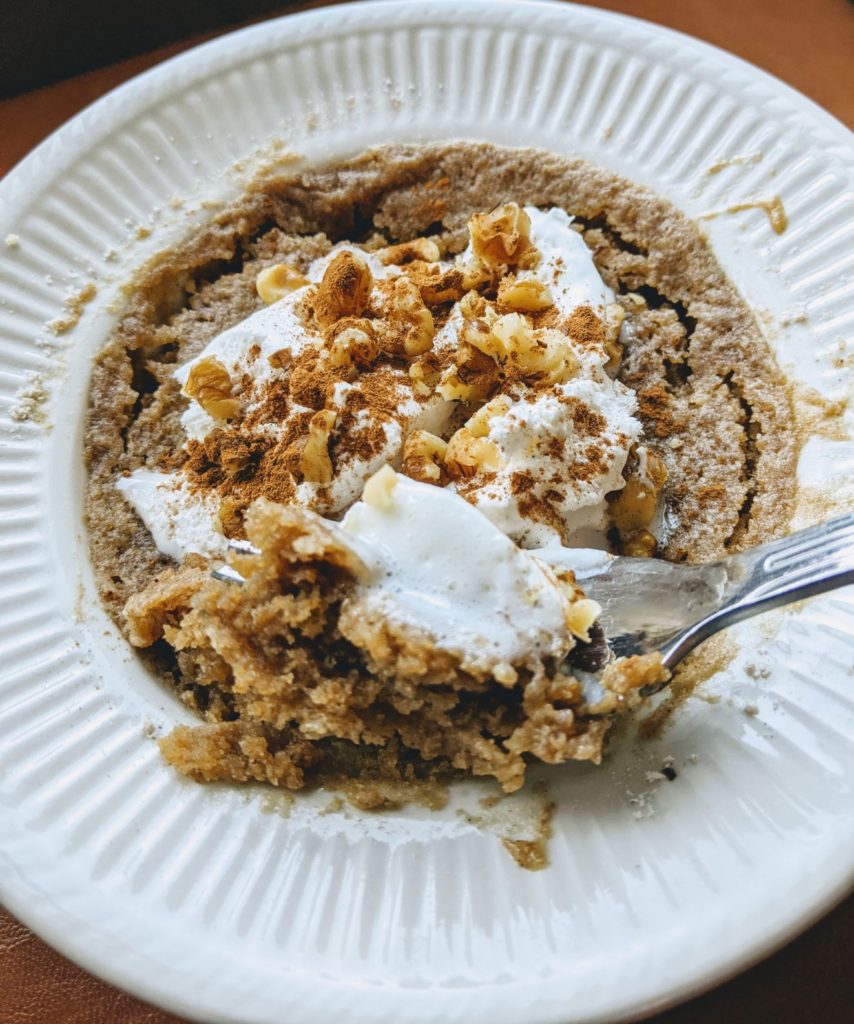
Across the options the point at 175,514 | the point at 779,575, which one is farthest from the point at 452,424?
the point at 779,575

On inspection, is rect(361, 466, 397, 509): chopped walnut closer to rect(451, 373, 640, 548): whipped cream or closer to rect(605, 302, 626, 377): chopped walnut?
rect(451, 373, 640, 548): whipped cream

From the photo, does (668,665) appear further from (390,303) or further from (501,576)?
(390,303)

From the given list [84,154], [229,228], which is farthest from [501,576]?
[84,154]

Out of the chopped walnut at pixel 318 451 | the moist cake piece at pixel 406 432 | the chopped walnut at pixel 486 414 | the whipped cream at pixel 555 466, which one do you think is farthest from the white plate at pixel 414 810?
the chopped walnut at pixel 486 414

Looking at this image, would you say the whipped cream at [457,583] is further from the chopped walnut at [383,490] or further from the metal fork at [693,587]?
the metal fork at [693,587]

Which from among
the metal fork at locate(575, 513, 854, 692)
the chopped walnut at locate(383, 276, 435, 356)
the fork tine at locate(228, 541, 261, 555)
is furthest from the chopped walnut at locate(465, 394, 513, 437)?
the fork tine at locate(228, 541, 261, 555)

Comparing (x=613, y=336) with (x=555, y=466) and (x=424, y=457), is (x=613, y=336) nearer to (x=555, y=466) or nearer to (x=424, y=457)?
Answer: (x=555, y=466)
